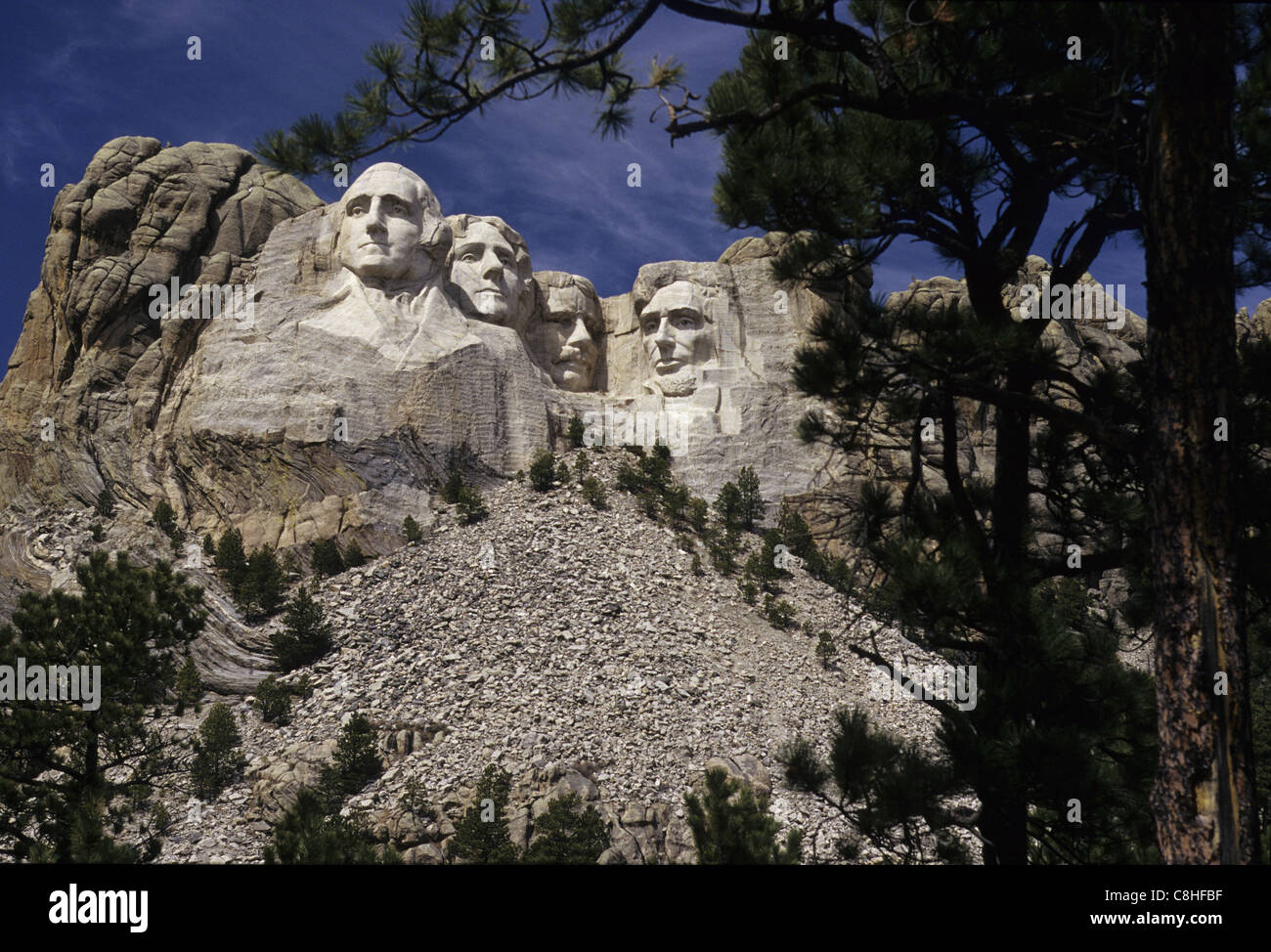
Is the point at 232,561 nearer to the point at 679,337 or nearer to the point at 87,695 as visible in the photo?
the point at 87,695

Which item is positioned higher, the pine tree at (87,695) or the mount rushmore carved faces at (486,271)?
the mount rushmore carved faces at (486,271)

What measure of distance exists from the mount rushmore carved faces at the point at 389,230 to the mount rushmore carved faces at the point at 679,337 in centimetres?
548

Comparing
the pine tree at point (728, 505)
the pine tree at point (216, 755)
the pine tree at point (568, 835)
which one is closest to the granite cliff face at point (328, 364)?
the pine tree at point (728, 505)

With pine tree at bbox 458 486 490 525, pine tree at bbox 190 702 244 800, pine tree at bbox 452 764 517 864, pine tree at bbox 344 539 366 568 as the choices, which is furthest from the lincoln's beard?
pine tree at bbox 452 764 517 864

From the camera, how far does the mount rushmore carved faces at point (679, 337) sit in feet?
101

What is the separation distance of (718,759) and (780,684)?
3.42 m

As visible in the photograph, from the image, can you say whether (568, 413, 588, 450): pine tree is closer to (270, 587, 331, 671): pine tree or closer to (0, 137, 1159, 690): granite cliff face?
(0, 137, 1159, 690): granite cliff face

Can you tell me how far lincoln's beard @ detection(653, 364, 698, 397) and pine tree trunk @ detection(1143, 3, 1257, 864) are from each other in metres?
24.2

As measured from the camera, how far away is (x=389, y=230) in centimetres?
2841

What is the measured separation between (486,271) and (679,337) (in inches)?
183

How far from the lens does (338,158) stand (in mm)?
8078

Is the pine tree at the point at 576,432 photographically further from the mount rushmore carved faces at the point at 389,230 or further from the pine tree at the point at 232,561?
the pine tree at the point at 232,561
